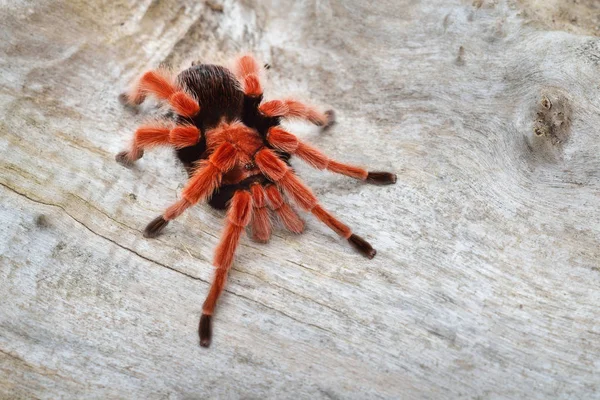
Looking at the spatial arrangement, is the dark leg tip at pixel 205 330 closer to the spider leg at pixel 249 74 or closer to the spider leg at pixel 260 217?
the spider leg at pixel 260 217

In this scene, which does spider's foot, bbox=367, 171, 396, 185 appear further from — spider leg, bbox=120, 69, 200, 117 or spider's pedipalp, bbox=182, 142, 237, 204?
spider leg, bbox=120, 69, 200, 117

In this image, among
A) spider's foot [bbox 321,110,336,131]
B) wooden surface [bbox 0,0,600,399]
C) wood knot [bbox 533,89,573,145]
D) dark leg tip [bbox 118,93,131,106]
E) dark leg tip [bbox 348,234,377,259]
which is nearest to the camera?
wooden surface [bbox 0,0,600,399]

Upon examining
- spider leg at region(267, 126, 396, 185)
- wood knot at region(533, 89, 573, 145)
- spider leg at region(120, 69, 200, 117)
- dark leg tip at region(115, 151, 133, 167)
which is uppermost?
wood knot at region(533, 89, 573, 145)

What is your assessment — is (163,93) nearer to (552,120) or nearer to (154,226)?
(154,226)

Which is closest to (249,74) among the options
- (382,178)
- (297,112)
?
(297,112)

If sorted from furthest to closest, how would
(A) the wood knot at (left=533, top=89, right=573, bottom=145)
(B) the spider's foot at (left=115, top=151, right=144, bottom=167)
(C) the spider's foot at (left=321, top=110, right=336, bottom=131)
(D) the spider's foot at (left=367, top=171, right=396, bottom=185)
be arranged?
(C) the spider's foot at (left=321, top=110, right=336, bottom=131) < (B) the spider's foot at (left=115, top=151, right=144, bottom=167) < (D) the spider's foot at (left=367, top=171, right=396, bottom=185) < (A) the wood knot at (left=533, top=89, right=573, bottom=145)

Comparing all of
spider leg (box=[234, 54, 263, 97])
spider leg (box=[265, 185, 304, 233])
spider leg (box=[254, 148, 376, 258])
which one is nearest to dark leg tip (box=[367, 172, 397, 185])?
spider leg (box=[254, 148, 376, 258])

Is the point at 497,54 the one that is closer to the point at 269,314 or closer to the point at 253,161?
the point at 253,161
